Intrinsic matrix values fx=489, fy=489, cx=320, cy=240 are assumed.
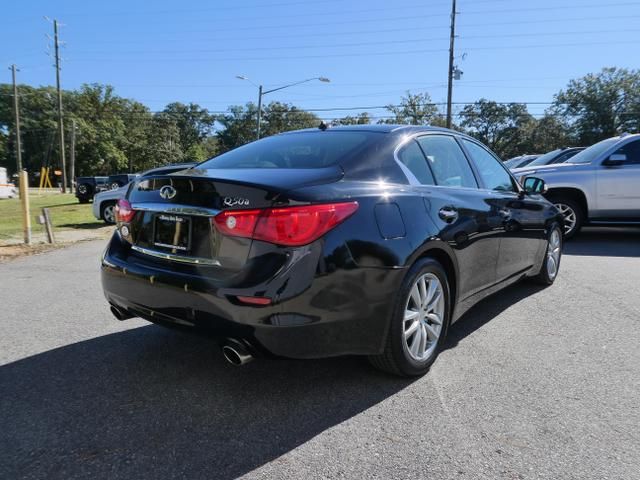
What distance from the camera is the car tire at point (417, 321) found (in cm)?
285

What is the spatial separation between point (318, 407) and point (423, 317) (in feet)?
2.90

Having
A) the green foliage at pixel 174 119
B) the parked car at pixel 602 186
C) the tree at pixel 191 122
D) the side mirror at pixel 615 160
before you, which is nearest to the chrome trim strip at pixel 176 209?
the parked car at pixel 602 186

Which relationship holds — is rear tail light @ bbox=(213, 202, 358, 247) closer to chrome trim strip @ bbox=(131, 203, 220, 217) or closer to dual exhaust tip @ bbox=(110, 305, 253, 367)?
chrome trim strip @ bbox=(131, 203, 220, 217)

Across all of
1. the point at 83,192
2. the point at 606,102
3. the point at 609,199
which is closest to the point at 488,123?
the point at 606,102

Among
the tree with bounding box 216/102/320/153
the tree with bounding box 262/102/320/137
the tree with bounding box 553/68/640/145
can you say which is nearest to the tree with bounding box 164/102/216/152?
the tree with bounding box 216/102/320/153

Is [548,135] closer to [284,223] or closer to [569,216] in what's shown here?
[569,216]

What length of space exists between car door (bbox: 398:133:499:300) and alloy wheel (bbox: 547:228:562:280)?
1.82 metres

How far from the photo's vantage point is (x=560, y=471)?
7.10ft

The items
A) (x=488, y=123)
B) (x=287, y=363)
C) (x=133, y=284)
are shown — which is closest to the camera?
(x=133, y=284)

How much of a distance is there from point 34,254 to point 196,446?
746cm

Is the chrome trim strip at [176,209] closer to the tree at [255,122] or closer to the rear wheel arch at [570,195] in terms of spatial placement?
the rear wheel arch at [570,195]

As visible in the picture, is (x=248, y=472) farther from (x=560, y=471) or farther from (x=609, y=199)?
(x=609, y=199)

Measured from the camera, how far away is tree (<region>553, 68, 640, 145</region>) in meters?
55.2

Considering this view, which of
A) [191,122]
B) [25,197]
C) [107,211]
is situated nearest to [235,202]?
[25,197]
